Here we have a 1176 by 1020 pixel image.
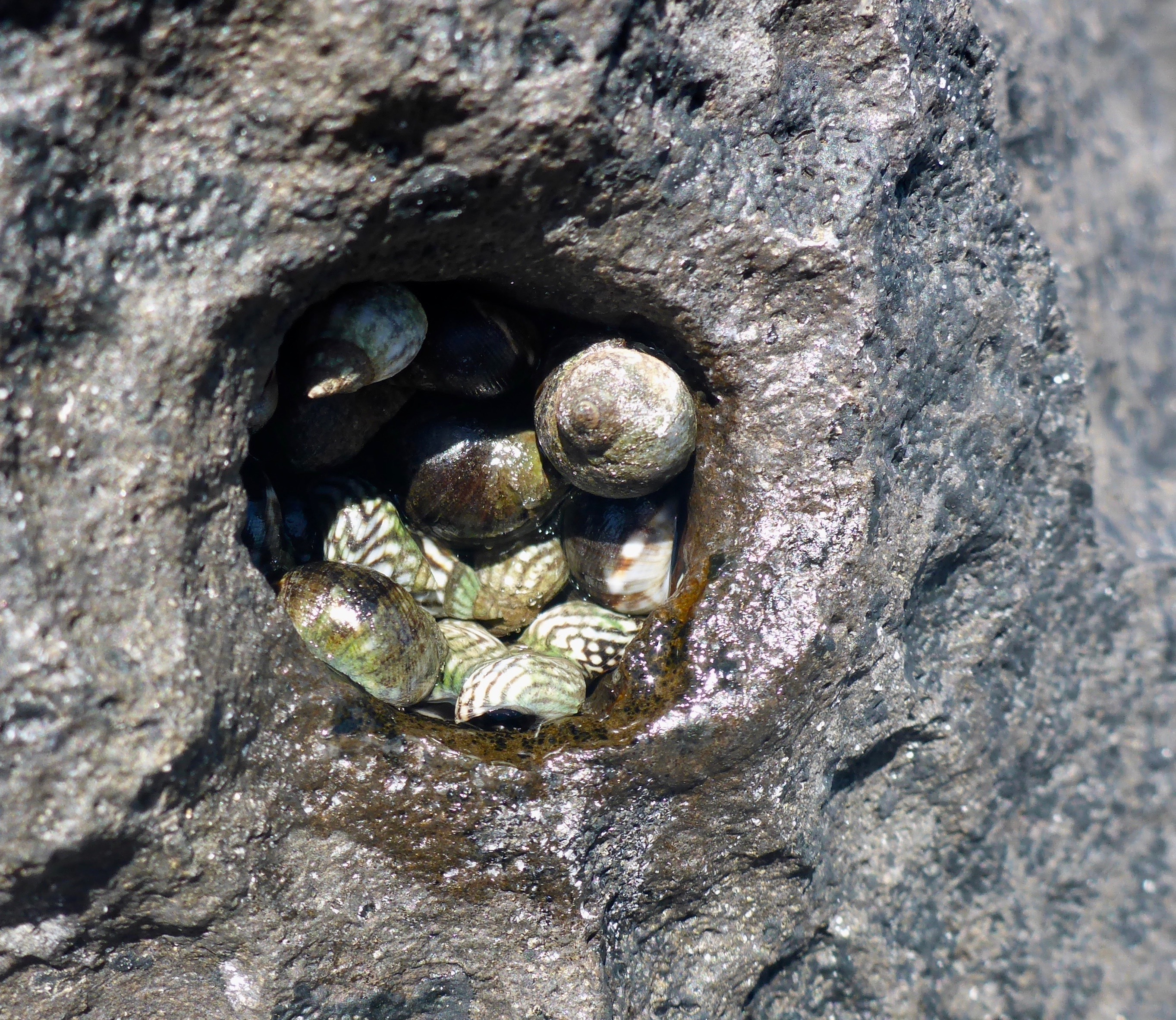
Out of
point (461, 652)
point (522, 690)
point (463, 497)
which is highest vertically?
point (463, 497)

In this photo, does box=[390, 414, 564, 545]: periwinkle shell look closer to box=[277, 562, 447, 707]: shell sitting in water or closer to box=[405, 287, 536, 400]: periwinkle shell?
box=[405, 287, 536, 400]: periwinkle shell

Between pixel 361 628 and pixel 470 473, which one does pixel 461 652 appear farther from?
pixel 470 473

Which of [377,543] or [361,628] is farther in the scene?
[377,543]

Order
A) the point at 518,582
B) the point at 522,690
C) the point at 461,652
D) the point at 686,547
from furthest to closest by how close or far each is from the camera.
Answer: the point at 518,582 < the point at 461,652 < the point at 686,547 < the point at 522,690

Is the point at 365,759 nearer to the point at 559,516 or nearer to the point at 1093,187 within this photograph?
the point at 559,516

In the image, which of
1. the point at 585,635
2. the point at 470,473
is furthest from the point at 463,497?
the point at 585,635

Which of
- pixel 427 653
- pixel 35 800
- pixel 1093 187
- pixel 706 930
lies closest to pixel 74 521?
pixel 35 800

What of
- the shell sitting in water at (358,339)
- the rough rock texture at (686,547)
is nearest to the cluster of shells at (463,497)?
the shell sitting in water at (358,339)
